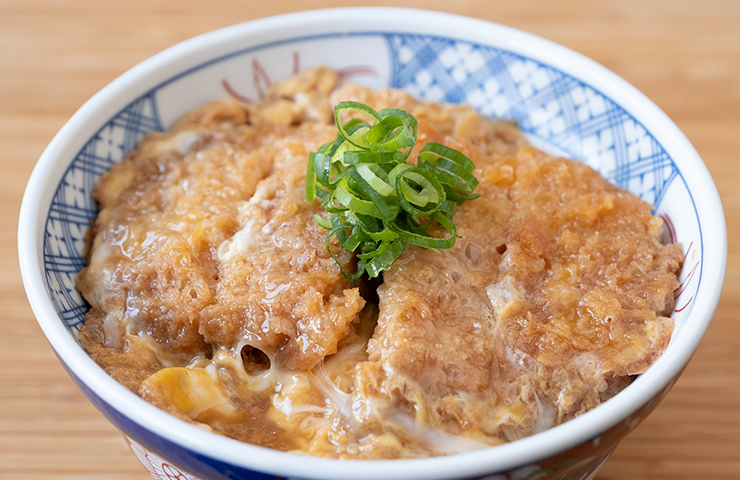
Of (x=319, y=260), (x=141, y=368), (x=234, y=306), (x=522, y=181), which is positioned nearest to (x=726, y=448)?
(x=522, y=181)

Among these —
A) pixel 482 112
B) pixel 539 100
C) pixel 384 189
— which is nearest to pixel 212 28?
pixel 482 112

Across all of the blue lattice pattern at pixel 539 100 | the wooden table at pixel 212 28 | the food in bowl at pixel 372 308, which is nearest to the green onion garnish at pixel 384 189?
the food in bowl at pixel 372 308

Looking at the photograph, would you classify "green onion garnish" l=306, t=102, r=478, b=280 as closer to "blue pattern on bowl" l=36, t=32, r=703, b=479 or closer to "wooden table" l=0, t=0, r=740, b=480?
"blue pattern on bowl" l=36, t=32, r=703, b=479

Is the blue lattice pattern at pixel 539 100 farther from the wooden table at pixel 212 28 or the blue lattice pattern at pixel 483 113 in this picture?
the wooden table at pixel 212 28

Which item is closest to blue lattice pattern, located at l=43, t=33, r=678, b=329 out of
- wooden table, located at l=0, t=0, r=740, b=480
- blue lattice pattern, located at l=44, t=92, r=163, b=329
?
blue lattice pattern, located at l=44, t=92, r=163, b=329

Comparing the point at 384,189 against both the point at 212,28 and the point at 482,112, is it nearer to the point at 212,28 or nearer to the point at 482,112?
the point at 482,112

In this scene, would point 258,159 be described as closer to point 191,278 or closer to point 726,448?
point 191,278
